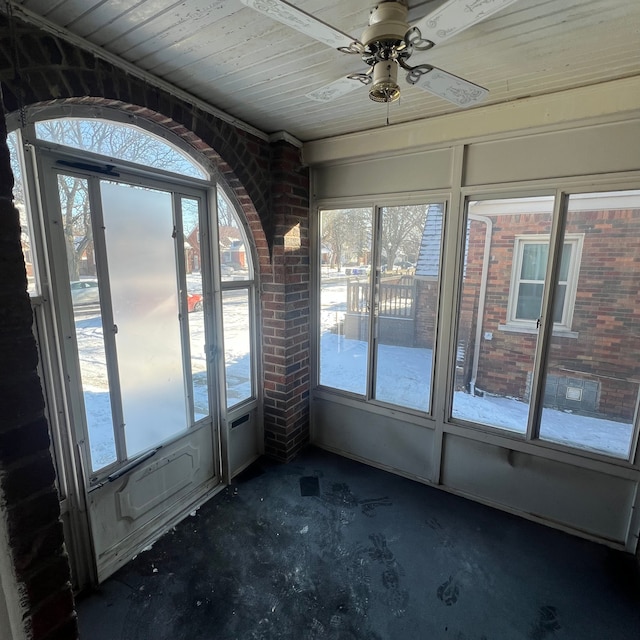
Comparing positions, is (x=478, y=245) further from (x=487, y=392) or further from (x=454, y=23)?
(x=454, y=23)

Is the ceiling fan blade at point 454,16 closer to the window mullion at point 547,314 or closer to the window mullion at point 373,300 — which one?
the window mullion at point 547,314

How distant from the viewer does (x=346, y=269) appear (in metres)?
3.09

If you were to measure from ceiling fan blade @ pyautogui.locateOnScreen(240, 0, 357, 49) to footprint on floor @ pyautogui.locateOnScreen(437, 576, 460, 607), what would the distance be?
2.64 m

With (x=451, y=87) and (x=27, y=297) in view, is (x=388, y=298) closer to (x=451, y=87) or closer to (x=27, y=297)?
(x=451, y=87)

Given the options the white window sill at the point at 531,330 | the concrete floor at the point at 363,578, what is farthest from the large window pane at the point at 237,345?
the white window sill at the point at 531,330

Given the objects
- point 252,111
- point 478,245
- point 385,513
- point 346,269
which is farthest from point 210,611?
point 252,111

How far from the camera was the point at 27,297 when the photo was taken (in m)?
0.67

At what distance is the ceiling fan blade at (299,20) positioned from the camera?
1035 millimetres

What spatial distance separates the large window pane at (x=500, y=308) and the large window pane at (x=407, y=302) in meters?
0.23

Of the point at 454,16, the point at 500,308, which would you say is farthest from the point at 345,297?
the point at 454,16

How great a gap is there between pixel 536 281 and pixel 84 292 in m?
2.73

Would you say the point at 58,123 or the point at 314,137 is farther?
the point at 314,137

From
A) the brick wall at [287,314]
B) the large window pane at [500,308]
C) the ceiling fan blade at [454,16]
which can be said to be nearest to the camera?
the ceiling fan blade at [454,16]

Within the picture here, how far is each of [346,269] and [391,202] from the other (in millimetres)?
652
